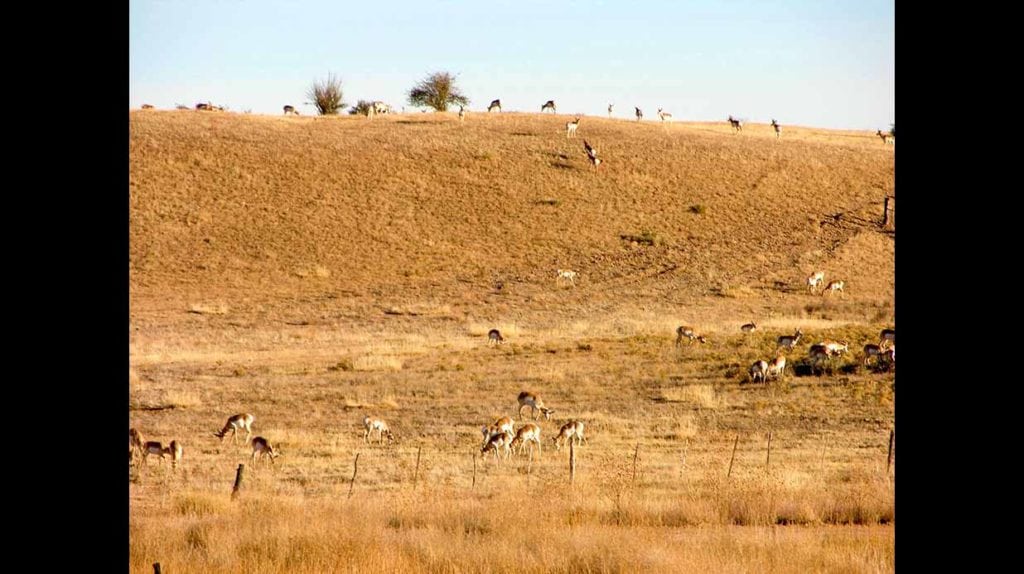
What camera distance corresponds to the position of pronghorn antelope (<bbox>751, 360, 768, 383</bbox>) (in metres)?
28.8

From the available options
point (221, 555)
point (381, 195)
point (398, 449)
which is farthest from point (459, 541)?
point (381, 195)

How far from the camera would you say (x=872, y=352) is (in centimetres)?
2969

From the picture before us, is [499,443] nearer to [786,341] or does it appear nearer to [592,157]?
[786,341]

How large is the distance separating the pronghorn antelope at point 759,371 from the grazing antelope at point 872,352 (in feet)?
9.58

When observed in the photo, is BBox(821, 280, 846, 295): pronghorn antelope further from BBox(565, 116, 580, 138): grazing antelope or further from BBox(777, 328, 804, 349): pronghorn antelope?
BBox(565, 116, 580, 138): grazing antelope

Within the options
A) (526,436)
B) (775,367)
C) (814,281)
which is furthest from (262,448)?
(814,281)

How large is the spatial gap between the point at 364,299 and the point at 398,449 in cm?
2710

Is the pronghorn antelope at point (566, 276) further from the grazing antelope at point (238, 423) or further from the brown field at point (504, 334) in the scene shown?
the grazing antelope at point (238, 423)

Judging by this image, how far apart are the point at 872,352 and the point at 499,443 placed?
535 inches

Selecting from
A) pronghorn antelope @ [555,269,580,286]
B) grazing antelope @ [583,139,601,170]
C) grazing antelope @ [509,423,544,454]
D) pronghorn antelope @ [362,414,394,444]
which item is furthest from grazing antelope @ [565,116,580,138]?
grazing antelope @ [509,423,544,454]

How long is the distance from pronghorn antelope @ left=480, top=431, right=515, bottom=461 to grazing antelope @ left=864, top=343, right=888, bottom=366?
1291 centimetres
